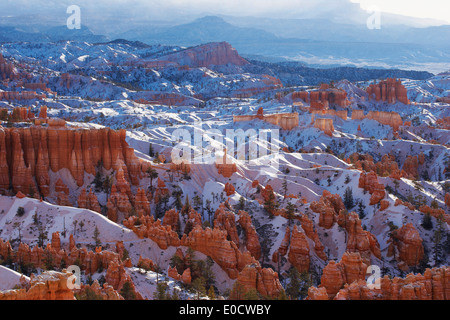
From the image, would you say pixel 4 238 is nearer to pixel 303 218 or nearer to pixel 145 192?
pixel 145 192

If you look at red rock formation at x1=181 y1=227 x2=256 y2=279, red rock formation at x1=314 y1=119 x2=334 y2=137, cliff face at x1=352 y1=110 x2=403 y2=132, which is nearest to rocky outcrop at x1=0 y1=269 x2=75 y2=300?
red rock formation at x1=181 y1=227 x2=256 y2=279

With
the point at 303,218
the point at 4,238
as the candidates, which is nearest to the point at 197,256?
the point at 303,218

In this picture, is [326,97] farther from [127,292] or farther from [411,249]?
[127,292]

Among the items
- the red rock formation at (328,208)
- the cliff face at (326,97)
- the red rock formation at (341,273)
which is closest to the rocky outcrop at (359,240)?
the red rock formation at (328,208)

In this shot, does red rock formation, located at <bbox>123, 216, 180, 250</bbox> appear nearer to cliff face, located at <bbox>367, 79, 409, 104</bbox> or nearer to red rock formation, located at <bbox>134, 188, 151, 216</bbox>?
red rock formation, located at <bbox>134, 188, 151, 216</bbox>

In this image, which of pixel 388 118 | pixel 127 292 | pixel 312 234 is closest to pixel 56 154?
pixel 312 234

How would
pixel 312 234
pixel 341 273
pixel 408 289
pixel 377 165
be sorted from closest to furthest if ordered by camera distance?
pixel 408 289, pixel 341 273, pixel 312 234, pixel 377 165
